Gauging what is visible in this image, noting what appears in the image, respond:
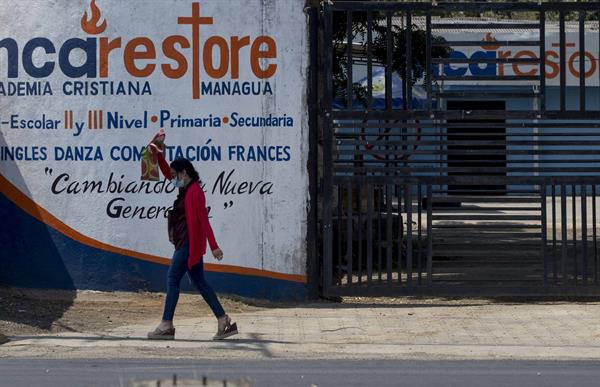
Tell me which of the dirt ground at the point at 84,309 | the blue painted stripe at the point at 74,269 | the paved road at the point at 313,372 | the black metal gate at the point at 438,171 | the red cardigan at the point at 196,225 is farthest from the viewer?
the blue painted stripe at the point at 74,269

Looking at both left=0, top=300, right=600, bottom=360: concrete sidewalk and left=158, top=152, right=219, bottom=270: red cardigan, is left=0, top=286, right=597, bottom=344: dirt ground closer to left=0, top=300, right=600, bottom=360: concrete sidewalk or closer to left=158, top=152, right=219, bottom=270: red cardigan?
left=0, top=300, right=600, bottom=360: concrete sidewalk

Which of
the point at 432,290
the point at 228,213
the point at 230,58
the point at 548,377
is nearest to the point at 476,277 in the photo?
the point at 432,290

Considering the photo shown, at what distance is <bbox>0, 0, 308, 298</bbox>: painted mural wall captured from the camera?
13.4 m

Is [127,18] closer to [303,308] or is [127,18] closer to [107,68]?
[107,68]

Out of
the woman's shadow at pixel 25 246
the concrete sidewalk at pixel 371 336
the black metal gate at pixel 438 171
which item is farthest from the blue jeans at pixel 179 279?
the woman's shadow at pixel 25 246

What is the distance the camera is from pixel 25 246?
1374 cm

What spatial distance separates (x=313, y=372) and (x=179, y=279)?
223 cm

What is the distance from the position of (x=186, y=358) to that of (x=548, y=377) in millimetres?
3184

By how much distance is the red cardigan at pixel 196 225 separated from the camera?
10906 mm

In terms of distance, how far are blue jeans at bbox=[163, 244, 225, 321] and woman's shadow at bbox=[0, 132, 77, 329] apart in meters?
2.88

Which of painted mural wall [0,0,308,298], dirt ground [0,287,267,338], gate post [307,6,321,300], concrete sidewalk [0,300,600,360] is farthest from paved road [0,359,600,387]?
painted mural wall [0,0,308,298]

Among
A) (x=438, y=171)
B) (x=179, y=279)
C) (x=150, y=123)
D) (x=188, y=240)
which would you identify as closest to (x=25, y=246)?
(x=150, y=123)

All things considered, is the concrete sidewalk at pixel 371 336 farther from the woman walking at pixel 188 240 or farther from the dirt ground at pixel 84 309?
the dirt ground at pixel 84 309

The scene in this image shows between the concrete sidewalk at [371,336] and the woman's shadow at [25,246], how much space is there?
199 centimetres
